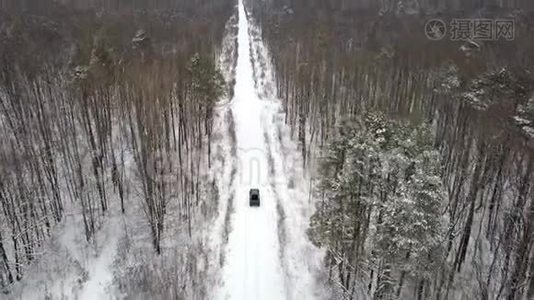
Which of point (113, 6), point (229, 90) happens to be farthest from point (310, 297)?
point (113, 6)

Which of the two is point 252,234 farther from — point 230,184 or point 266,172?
point 266,172

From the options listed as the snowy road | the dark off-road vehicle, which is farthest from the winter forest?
the dark off-road vehicle

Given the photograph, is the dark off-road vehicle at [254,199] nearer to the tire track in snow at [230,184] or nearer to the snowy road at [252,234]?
the snowy road at [252,234]

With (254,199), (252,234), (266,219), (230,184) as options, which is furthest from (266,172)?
(252,234)

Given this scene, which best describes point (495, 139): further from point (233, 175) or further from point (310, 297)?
point (233, 175)

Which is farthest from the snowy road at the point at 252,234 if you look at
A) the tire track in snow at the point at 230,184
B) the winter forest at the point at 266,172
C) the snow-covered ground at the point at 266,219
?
the tire track in snow at the point at 230,184
